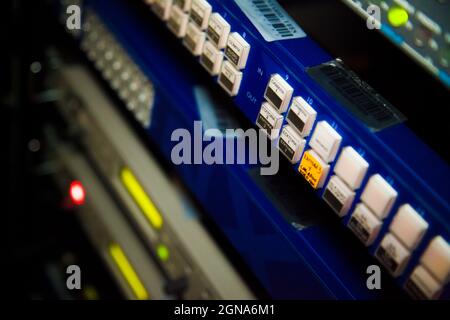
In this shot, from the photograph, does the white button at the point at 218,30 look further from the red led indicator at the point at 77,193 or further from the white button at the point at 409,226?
the red led indicator at the point at 77,193

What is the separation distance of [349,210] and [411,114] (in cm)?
18

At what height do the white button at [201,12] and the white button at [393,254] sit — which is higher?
the white button at [201,12]

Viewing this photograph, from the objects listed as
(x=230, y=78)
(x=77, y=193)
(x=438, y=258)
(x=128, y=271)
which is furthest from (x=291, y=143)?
(x=77, y=193)

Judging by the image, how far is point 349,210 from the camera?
0.80 m

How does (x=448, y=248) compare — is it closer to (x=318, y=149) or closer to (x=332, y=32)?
(x=318, y=149)

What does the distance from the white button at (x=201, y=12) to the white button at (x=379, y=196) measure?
0.41 m

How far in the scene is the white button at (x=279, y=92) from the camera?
0.83m

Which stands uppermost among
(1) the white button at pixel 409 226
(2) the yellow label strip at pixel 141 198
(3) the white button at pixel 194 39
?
(3) the white button at pixel 194 39

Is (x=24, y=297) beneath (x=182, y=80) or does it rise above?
beneath

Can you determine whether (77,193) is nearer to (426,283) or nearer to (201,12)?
(201,12)

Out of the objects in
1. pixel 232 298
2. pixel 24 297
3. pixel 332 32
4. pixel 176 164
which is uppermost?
pixel 332 32

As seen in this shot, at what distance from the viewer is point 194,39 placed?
0.98 metres

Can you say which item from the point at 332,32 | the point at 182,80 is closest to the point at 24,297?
the point at 182,80

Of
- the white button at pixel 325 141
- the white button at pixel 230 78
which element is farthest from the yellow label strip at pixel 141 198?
the white button at pixel 325 141
